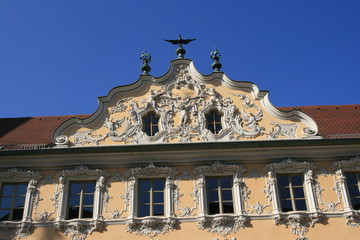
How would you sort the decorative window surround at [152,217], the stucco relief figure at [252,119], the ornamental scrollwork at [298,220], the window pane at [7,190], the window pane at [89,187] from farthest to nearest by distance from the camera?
the stucco relief figure at [252,119] → the window pane at [7,190] → the window pane at [89,187] → the decorative window surround at [152,217] → the ornamental scrollwork at [298,220]

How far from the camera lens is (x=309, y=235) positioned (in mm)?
14125

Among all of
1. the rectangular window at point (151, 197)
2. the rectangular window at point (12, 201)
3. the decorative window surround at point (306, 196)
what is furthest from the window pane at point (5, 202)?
the decorative window surround at point (306, 196)

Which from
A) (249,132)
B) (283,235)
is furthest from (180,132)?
(283,235)

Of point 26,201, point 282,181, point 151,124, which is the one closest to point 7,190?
Answer: point 26,201

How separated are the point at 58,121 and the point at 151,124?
5845 mm

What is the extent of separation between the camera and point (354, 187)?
15.2 meters

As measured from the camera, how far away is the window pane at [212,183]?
15336mm

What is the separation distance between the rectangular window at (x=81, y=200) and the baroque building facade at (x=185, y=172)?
34 millimetres

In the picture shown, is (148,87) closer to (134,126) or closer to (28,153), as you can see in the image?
(134,126)

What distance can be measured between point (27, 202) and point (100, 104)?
4.37 m

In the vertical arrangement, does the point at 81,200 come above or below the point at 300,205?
above

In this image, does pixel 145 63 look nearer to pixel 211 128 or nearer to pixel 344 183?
pixel 211 128

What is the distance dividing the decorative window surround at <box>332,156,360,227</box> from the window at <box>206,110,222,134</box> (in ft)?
13.6

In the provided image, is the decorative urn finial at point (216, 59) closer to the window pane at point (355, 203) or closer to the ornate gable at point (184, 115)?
the ornate gable at point (184, 115)
